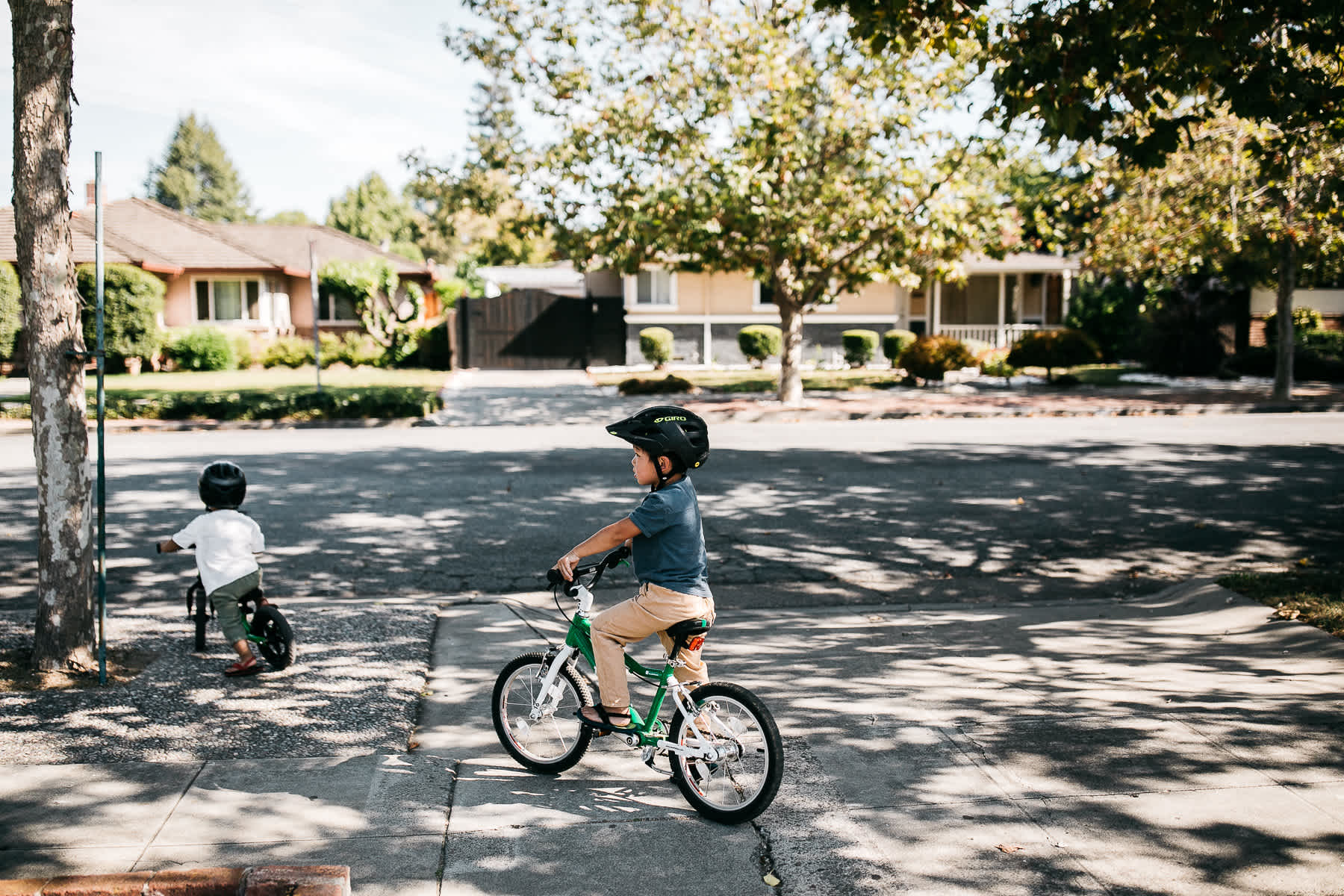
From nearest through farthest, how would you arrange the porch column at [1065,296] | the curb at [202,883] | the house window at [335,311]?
the curb at [202,883] < the porch column at [1065,296] < the house window at [335,311]

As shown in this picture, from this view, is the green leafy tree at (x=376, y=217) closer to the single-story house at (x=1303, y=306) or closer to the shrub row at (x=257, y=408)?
the single-story house at (x=1303, y=306)

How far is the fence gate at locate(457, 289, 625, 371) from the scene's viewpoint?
36.6m

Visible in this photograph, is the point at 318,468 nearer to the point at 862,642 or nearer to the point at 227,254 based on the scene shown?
the point at 862,642

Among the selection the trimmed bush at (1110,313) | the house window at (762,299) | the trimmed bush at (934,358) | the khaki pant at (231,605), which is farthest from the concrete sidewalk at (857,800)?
the house window at (762,299)

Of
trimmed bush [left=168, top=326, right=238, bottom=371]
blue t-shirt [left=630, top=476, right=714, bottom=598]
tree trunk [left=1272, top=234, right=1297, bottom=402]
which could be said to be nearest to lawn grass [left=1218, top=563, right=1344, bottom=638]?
blue t-shirt [left=630, top=476, right=714, bottom=598]

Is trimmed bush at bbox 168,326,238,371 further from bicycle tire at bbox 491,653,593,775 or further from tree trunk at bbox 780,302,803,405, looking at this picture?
bicycle tire at bbox 491,653,593,775

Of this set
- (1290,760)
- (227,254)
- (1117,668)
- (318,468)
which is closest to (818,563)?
(1117,668)

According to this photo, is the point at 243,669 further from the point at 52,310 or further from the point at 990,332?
the point at 990,332

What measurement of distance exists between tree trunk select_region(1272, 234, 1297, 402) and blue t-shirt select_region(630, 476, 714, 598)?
2103 cm

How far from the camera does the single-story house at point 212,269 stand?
34.4 m

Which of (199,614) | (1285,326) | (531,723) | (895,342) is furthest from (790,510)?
(895,342)

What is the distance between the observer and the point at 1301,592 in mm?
7609

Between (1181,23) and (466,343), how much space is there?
30.3 meters

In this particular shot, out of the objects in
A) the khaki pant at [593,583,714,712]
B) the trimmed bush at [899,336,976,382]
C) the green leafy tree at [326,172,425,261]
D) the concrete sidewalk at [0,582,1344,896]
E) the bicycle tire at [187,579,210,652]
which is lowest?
the concrete sidewalk at [0,582,1344,896]
